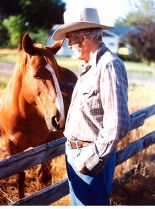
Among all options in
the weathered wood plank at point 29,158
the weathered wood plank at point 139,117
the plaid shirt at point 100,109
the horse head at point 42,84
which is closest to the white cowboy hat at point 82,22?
the plaid shirt at point 100,109

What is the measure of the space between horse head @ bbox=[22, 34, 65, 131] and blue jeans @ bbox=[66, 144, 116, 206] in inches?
30.8

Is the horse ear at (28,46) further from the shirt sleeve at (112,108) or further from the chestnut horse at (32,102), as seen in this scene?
the shirt sleeve at (112,108)

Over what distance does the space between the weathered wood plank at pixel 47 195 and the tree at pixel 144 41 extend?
1.59 m

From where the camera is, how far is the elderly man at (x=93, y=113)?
1.60 meters

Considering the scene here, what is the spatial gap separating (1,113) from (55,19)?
1.19 metres

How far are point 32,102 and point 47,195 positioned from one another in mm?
938

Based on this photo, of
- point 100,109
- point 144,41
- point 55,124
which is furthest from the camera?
point 144,41

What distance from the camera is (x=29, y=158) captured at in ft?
7.43

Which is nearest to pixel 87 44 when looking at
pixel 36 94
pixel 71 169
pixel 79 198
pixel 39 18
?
pixel 71 169

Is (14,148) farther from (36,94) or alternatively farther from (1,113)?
(36,94)

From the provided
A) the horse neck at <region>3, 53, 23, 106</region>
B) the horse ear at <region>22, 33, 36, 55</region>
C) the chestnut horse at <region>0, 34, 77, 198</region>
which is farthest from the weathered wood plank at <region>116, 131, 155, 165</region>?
the horse ear at <region>22, 33, 36, 55</region>

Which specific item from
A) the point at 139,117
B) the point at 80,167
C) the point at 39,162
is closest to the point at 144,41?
A: the point at 139,117

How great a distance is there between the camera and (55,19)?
3955 mm

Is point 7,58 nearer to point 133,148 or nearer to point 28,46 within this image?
point 28,46
